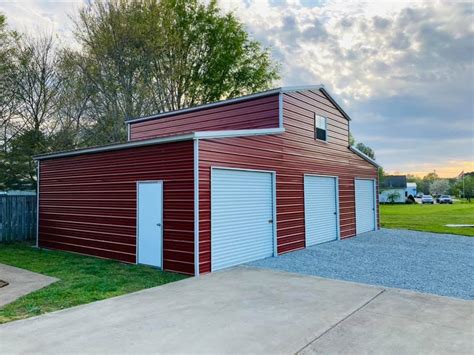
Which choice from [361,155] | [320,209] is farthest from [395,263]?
[361,155]

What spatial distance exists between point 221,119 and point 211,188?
4.39 m

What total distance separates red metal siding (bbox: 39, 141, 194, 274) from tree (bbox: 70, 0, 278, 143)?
5.72 meters

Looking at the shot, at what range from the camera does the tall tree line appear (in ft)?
46.9

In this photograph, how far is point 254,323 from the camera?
13.3 feet

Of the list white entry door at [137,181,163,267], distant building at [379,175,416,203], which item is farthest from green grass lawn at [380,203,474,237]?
distant building at [379,175,416,203]

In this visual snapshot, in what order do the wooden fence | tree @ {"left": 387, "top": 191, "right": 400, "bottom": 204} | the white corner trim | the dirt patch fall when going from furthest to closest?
tree @ {"left": 387, "top": 191, "right": 400, "bottom": 204}, the wooden fence, the white corner trim, the dirt patch

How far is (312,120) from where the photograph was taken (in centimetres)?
1100

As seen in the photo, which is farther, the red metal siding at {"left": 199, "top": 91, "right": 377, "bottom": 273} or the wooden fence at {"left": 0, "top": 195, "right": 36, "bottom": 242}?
the wooden fence at {"left": 0, "top": 195, "right": 36, "bottom": 242}

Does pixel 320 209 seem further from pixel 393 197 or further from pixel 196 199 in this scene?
pixel 393 197

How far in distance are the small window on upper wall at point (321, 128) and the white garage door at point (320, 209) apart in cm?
140

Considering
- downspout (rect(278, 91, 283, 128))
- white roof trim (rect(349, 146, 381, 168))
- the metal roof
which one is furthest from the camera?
white roof trim (rect(349, 146, 381, 168))

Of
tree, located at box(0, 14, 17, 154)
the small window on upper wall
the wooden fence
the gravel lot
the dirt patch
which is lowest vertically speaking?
the gravel lot

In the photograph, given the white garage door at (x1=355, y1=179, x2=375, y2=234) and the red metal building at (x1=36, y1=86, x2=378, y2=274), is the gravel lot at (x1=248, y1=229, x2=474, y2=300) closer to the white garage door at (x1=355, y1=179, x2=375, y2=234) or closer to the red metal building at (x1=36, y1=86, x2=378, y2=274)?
the red metal building at (x1=36, y1=86, x2=378, y2=274)

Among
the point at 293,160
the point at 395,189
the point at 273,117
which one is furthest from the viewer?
the point at 395,189
